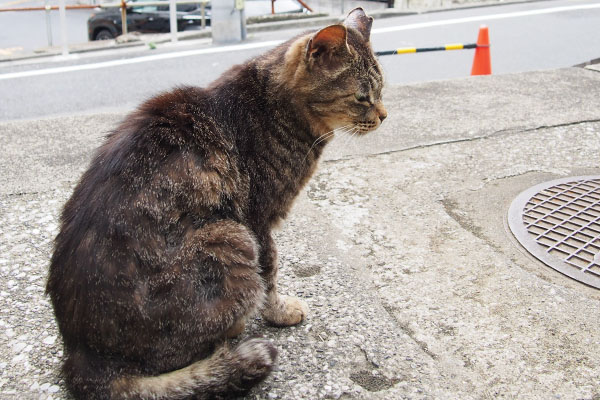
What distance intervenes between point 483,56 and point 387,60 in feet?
5.46

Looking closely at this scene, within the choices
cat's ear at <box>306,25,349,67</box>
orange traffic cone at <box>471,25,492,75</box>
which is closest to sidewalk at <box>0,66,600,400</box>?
cat's ear at <box>306,25,349,67</box>

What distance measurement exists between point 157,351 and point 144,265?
32 centimetres

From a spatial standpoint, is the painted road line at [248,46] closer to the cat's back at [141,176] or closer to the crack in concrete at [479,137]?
the crack in concrete at [479,137]

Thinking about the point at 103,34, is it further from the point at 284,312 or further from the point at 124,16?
the point at 284,312

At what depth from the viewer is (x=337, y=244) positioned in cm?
331

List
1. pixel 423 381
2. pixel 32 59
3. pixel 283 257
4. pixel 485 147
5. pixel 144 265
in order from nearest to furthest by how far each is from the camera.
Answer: pixel 144 265, pixel 423 381, pixel 283 257, pixel 485 147, pixel 32 59

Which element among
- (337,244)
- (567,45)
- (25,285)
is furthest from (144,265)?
(567,45)

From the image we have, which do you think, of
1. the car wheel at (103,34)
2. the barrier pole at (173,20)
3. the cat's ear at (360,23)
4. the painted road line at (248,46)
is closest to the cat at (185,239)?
the cat's ear at (360,23)

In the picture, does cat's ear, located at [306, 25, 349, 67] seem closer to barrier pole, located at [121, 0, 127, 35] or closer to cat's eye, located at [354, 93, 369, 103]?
cat's eye, located at [354, 93, 369, 103]

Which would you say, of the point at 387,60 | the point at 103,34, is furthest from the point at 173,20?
the point at 387,60

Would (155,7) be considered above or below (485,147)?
above

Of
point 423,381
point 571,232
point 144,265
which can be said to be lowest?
point 423,381

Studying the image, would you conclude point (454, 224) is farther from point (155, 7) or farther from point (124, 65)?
point (155, 7)

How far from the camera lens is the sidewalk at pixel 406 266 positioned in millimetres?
2395
